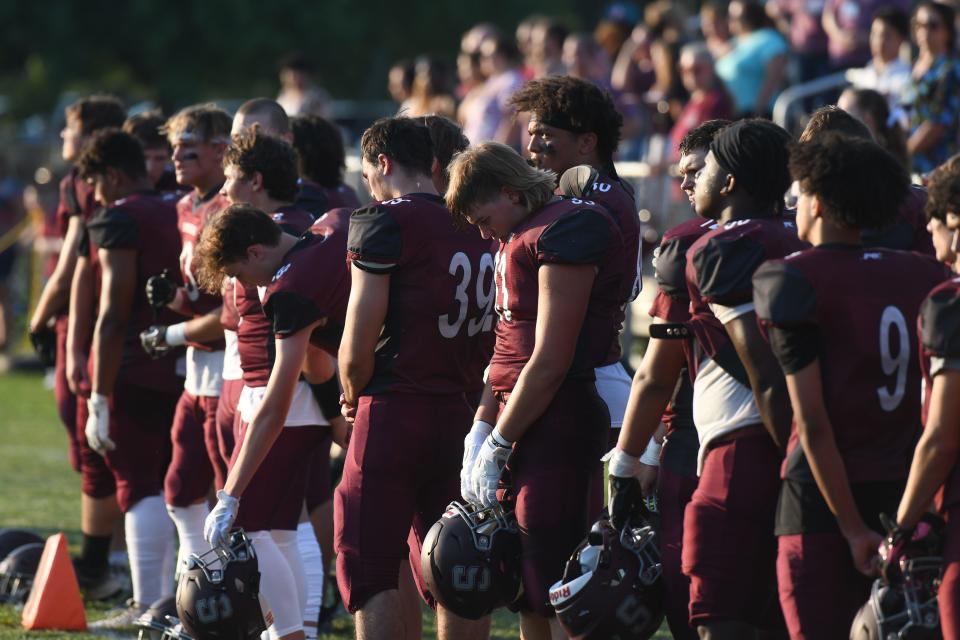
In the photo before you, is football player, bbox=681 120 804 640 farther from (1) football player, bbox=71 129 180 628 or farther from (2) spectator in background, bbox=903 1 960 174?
(2) spectator in background, bbox=903 1 960 174

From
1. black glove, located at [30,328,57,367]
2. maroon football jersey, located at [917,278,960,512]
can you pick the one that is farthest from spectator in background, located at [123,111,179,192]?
maroon football jersey, located at [917,278,960,512]

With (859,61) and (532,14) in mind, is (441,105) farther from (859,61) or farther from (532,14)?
(532,14)

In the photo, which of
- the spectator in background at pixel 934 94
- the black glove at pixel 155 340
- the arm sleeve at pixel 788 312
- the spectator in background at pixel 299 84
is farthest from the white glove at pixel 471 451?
the spectator in background at pixel 299 84

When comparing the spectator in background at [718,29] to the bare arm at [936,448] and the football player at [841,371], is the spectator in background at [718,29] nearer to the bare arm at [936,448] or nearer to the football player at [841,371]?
the football player at [841,371]

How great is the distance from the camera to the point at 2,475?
10.6 metres

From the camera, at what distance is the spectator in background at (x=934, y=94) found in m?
8.40

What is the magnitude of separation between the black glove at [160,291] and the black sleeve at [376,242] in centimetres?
184

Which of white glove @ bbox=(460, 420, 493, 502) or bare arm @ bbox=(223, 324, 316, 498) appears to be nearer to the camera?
white glove @ bbox=(460, 420, 493, 502)

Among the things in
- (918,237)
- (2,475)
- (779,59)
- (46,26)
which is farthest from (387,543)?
(46,26)

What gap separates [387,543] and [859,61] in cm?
797

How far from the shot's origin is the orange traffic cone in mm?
6402

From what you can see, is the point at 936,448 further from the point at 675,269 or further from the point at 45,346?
the point at 45,346

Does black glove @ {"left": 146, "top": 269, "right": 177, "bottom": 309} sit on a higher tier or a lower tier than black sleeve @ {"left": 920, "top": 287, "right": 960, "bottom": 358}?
higher

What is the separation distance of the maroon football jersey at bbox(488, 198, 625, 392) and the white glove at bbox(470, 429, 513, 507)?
0.22m
